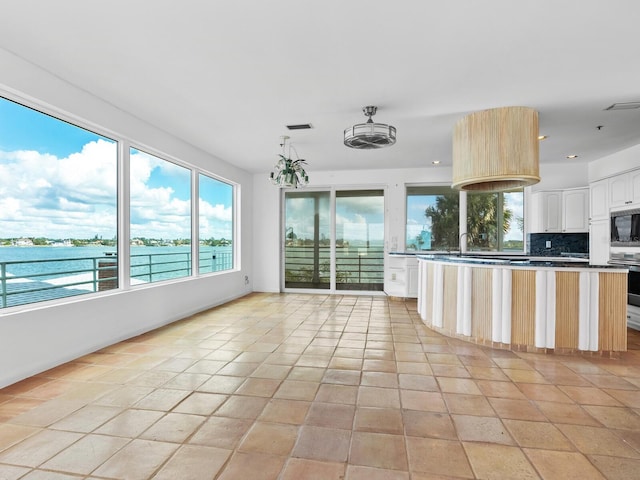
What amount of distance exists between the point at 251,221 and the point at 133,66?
4.67 metres

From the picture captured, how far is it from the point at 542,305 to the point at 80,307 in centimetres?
457

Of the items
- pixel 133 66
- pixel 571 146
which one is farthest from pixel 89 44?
pixel 571 146

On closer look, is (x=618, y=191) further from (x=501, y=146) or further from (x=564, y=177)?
(x=501, y=146)

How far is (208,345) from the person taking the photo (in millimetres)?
3619

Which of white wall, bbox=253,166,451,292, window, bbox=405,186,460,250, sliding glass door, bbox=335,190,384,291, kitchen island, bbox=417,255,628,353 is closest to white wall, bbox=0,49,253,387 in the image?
white wall, bbox=253,166,451,292

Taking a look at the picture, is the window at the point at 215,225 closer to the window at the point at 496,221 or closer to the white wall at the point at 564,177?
the window at the point at 496,221

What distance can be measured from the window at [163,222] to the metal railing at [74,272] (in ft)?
0.06

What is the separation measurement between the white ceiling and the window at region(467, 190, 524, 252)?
7.61 ft

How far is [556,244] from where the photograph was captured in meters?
6.21

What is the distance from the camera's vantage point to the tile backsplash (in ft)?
20.1

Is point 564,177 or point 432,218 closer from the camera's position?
point 564,177

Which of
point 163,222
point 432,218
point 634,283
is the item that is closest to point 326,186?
point 432,218

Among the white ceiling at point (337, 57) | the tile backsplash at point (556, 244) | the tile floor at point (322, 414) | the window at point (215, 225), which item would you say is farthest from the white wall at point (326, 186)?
the tile floor at point (322, 414)

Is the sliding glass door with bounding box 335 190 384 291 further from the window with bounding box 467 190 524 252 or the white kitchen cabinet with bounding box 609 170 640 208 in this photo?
the white kitchen cabinet with bounding box 609 170 640 208
